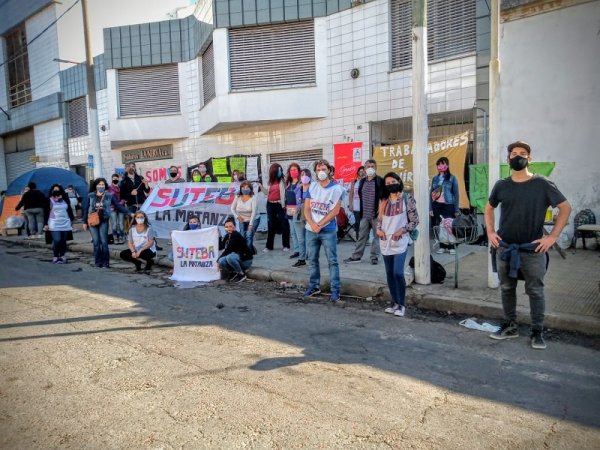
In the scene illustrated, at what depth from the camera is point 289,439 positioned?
305 cm

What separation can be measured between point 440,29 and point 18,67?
21.5 m

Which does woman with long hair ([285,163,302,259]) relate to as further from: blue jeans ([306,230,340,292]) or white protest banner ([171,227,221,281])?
blue jeans ([306,230,340,292])

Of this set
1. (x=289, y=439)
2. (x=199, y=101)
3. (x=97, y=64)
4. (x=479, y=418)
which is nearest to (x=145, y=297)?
(x=289, y=439)

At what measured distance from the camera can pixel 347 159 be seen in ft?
40.4

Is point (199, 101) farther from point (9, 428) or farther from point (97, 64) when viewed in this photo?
point (9, 428)

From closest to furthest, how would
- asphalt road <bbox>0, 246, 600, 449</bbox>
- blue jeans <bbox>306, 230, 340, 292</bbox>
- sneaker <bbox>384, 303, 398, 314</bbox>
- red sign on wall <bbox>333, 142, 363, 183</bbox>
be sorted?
1. asphalt road <bbox>0, 246, 600, 449</bbox>
2. sneaker <bbox>384, 303, 398, 314</bbox>
3. blue jeans <bbox>306, 230, 340, 292</bbox>
4. red sign on wall <bbox>333, 142, 363, 183</bbox>

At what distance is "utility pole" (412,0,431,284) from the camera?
259 inches

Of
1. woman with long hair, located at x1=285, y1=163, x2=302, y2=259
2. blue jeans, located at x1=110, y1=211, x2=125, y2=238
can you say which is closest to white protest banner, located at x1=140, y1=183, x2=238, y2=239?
blue jeans, located at x1=110, y1=211, x2=125, y2=238

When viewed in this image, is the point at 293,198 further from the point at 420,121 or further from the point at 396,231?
the point at 396,231

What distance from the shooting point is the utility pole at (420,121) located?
21.6ft

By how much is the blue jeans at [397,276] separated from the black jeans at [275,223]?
4691mm

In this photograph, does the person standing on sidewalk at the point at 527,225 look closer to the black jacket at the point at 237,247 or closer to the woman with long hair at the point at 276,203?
the black jacket at the point at 237,247

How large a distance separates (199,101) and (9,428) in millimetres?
13689

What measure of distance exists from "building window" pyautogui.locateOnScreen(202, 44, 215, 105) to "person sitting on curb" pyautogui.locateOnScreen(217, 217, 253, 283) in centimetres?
710
